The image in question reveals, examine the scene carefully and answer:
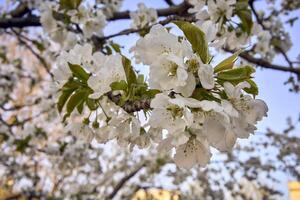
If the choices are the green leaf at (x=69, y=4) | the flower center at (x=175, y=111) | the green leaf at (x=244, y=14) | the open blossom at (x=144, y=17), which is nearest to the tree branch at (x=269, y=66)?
the open blossom at (x=144, y=17)

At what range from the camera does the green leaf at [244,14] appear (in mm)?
1643

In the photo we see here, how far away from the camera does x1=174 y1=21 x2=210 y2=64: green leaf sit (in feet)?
2.46

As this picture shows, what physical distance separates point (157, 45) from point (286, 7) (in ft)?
10.4

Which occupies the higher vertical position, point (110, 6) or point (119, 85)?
point (110, 6)

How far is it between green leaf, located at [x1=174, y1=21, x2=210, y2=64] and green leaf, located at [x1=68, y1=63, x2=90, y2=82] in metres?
0.34

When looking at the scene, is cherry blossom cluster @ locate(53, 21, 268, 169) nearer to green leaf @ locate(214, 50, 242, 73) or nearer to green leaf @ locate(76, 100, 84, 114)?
green leaf @ locate(214, 50, 242, 73)

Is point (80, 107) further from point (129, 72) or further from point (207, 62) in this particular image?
point (207, 62)

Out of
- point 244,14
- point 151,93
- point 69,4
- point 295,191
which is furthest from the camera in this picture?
point 295,191

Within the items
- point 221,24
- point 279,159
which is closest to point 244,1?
point 221,24

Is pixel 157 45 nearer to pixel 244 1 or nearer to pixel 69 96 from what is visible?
pixel 69 96

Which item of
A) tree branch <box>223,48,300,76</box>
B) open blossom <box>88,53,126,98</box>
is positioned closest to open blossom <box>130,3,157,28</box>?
tree branch <box>223,48,300,76</box>

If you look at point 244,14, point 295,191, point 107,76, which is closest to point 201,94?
point 107,76

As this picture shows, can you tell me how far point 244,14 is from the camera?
1.67 meters

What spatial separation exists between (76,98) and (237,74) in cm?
50
